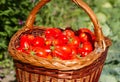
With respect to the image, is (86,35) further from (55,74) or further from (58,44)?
(55,74)

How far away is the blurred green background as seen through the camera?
4887mm

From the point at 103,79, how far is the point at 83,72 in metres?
1.00

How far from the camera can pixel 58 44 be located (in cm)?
387

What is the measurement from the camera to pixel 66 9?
6750 mm

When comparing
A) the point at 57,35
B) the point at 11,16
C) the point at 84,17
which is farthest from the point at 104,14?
the point at 57,35

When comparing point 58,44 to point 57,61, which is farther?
point 58,44

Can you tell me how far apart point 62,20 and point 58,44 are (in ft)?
8.63

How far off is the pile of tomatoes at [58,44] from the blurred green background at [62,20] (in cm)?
77

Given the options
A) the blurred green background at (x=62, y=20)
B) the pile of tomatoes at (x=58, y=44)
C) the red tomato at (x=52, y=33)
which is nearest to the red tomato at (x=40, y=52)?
the pile of tomatoes at (x=58, y=44)

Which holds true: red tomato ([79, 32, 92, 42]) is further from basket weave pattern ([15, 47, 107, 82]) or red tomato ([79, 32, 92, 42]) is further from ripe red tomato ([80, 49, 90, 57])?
basket weave pattern ([15, 47, 107, 82])

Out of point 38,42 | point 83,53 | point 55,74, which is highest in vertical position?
point 38,42

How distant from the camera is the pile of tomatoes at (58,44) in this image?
3729 mm

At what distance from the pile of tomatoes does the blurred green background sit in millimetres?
766

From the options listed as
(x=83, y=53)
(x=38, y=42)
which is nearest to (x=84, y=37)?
(x=83, y=53)
